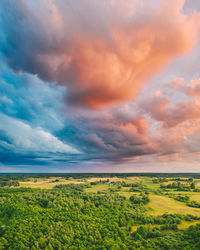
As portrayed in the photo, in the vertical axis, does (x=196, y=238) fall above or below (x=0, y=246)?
above

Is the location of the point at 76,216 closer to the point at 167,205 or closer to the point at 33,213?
the point at 33,213

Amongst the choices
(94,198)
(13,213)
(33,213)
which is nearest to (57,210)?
(33,213)

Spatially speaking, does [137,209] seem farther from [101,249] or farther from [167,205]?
[101,249]

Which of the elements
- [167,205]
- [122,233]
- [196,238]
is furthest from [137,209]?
[196,238]

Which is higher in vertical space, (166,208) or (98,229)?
(98,229)

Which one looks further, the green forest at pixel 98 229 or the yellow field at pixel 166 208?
the yellow field at pixel 166 208

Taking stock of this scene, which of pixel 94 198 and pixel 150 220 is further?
pixel 94 198

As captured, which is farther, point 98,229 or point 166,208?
point 166,208

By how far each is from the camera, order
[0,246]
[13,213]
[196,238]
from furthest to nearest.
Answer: [13,213], [0,246], [196,238]

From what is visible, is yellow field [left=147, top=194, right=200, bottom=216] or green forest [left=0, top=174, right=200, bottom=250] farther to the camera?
yellow field [left=147, top=194, right=200, bottom=216]

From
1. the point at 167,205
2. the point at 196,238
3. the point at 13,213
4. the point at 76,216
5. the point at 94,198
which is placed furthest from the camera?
the point at 94,198
